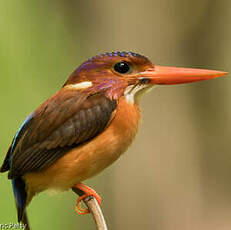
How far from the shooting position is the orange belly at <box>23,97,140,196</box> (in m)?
2.09

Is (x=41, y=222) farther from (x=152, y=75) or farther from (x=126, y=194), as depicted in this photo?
(x=152, y=75)

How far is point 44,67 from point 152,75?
14.2 feet

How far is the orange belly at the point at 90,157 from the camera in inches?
82.3

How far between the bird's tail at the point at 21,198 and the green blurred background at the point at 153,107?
2.39 metres

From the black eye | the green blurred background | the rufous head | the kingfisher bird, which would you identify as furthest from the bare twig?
the green blurred background

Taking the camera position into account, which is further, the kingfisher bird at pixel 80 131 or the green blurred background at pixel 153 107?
the green blurred background at pixel 153 107

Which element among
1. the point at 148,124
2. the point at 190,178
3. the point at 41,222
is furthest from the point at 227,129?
the point at 41,222

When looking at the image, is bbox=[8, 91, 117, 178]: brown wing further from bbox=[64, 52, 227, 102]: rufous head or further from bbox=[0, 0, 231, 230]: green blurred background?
bbox=[0, 0, 231, 230]: green blurred background

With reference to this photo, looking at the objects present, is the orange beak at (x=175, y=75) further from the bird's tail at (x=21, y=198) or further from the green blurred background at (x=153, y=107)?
the green blurred background at (x=153, y=107)

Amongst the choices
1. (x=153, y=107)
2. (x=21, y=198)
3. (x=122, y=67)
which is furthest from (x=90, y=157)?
(x=153, y=107)

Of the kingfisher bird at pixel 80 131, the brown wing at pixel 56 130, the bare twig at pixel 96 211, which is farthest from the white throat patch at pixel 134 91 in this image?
the bare twig at pixel 96 211

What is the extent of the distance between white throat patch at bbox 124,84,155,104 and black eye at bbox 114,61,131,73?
9 centimetres

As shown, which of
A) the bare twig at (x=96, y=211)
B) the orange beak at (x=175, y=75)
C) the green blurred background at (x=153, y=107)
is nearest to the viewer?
the bare twig at (x=96, y=211)

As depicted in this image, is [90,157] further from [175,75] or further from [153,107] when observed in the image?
[153,107]
